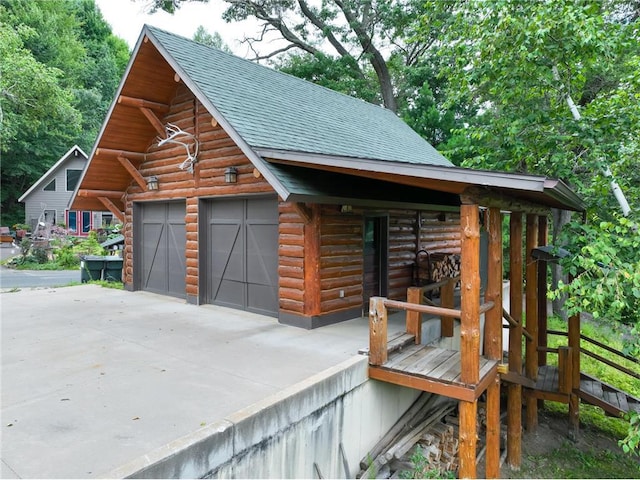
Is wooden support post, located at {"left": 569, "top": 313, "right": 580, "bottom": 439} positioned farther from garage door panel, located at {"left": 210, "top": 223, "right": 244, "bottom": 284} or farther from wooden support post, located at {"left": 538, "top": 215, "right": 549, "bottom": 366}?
garage door panel, located at {"left": 210, "top": 223, "right": 244, "bottom": 284}

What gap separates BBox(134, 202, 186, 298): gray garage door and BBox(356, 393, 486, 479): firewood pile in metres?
5.15

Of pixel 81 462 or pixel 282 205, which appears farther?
pixel 282 205

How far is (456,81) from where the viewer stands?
24.3 feet

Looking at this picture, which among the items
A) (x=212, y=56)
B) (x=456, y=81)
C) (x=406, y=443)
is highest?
(x=212, y=56)

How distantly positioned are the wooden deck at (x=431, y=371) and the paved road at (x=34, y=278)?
1038 centimetres

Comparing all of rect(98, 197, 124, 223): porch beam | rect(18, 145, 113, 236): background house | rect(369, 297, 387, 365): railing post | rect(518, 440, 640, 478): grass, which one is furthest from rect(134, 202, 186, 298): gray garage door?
rect(18, 145, 113, 236): background house

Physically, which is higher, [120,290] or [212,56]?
[212,56]

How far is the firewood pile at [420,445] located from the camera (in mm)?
4480

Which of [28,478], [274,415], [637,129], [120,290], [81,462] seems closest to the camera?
[28,478]

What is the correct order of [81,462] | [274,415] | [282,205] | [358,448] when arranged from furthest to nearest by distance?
[282,205] < [358,448] < [274,415] < [81,462]

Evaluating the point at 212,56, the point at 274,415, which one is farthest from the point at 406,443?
the point at 212,56

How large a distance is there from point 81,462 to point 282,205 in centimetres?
435

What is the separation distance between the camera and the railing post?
4.59 metres

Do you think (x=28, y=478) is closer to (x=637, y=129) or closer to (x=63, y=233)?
(x=637, y=129)
